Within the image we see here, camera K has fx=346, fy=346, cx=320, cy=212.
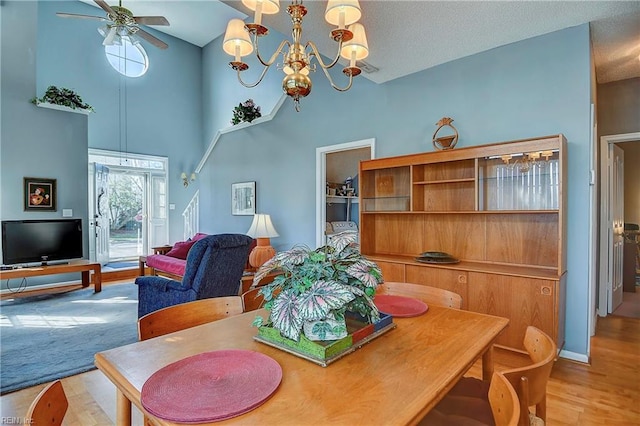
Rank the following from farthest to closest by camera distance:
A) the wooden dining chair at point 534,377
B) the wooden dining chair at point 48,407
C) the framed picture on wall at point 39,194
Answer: the framed picture on wall at point 39,194 < the wooden dining chair at point 534,377 < the wooden dining chair at point 48,407

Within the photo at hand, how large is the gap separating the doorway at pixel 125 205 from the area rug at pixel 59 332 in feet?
6.17

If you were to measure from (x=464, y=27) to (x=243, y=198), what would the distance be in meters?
4.46

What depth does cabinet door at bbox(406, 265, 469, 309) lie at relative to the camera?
9.72 feet

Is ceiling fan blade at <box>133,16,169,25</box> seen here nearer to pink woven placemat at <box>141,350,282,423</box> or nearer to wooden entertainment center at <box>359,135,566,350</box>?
wooden entertainment center at <box>359,135,566,350</box>

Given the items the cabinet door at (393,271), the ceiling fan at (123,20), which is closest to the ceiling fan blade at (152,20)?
the ceiling fan at (123,20)

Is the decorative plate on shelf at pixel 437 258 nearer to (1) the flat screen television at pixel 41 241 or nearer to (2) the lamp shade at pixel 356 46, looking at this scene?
(2) the lamp shade at pixel 356 46

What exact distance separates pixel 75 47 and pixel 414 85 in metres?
6.22

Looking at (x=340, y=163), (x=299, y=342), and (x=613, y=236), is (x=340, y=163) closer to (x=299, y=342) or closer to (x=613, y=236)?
(x=613, y=236)

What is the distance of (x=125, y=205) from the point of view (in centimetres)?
717

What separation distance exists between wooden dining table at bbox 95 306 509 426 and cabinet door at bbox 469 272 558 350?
1317 millimetres

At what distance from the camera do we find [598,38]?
300 centimetres

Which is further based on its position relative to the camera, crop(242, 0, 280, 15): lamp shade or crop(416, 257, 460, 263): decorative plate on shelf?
crop(416, 257, 460, 263): decorative plate on shelf

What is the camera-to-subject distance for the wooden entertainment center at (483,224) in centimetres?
269

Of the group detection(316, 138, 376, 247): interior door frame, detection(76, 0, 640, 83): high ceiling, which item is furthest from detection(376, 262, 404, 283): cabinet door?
detection(76, 0, 640, 83): high ceiling
